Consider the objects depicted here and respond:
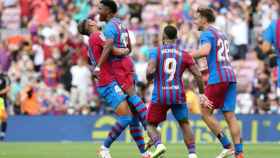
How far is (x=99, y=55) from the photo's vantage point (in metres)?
16.4

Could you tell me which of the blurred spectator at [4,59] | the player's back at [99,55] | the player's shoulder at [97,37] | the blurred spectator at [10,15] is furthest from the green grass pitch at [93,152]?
the blurred spectator at [10,15]

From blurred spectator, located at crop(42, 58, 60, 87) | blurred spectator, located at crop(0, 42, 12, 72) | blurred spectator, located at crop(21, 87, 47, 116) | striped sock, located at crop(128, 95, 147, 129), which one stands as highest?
striped sock, located at crop(128, 95, 147, 129)

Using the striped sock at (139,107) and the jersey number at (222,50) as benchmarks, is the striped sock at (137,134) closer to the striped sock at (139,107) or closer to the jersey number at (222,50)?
the striped sock at (139,107)

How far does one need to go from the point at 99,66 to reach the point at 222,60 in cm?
191

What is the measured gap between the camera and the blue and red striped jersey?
15.8 meters

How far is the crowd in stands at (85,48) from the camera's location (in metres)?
27.7

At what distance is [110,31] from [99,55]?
52 centimetres

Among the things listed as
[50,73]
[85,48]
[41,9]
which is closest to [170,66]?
[50,73]

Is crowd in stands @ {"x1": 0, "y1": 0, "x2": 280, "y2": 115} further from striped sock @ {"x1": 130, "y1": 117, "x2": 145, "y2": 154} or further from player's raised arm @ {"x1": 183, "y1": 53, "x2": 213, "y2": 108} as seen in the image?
player's raised arm @ {"x1": 183, "y1": 53, "x2": 213, "y2": 108}

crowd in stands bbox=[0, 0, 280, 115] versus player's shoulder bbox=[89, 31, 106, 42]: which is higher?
player's shoulder bbox=[89, 31, 106, 42]

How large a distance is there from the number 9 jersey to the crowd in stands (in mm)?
10514

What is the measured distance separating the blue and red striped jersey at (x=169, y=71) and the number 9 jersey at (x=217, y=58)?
45 cm

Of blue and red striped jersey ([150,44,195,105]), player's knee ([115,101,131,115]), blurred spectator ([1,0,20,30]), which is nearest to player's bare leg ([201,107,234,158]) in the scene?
blue and red striped jersey ([150,44,195,105])

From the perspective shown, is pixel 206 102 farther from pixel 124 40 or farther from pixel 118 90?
pixel 124 40
